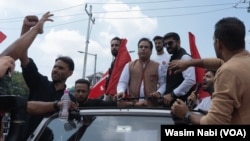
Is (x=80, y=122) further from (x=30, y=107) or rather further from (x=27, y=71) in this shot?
(x=27, y=71)

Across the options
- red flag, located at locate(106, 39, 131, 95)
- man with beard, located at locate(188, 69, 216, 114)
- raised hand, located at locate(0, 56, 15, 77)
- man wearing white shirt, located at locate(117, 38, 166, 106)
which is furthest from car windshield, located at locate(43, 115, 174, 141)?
red flag, located at locate(106, 39, 131, 95)

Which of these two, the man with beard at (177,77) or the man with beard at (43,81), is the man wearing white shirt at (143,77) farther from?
the man with beard at (43,81)

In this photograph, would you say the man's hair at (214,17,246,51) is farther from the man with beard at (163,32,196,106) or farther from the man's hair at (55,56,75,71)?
the man's hair at (55,56,75,71)

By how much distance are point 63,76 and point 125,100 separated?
86 centimetres

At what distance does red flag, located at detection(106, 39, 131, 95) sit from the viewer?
5996 mm

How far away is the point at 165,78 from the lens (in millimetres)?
5414

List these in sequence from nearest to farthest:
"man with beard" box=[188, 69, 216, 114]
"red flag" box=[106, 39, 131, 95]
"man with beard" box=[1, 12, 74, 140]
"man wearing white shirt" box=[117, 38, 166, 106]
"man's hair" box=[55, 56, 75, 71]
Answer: "man with beard" box=[1, 12, 74, 140]
"man's hair" box=[55, 56, 75, 71]
"man with beard" box=[188, 69, 216, 114]
"man wearing white shirt" box=[117, 38, 166, 106]
"red flag" box=[106, 39, 131, 95]

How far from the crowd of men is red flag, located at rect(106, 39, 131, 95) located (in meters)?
0.13

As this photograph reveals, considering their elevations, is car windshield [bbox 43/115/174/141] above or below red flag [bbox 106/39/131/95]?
below

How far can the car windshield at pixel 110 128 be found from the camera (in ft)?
10.6

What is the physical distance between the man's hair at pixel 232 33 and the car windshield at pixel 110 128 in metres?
1.02

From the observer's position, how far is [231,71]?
2.41m

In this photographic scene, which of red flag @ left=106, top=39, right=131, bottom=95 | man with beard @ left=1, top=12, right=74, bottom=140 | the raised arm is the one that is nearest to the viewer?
the raised arm
